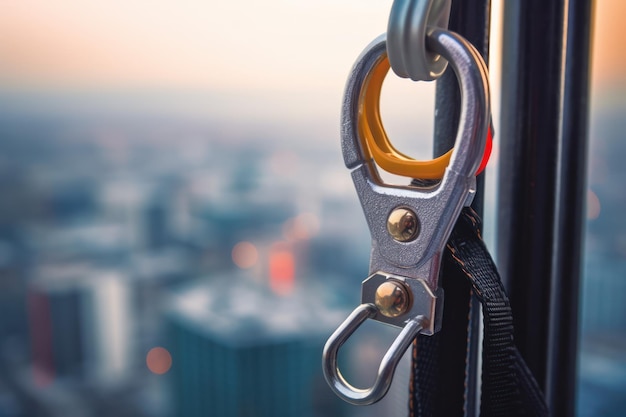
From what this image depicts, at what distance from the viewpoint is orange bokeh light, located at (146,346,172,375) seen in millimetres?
2914

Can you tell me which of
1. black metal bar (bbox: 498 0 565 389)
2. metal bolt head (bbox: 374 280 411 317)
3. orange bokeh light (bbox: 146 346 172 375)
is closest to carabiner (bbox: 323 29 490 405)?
metal bolt head (bbox: 374 280 411 317)

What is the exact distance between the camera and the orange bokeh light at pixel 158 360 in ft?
9.56

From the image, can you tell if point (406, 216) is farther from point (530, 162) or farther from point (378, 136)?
point (530, 162)

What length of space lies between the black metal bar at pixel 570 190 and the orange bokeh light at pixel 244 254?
89.2 inches

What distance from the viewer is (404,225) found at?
1.19 ft

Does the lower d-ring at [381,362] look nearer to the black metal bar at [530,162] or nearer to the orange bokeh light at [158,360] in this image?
the black metal bar at [530,162]

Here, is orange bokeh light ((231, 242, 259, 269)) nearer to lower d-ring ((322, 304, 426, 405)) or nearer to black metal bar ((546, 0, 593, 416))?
black metal bar ((546, 0, 593, 416))

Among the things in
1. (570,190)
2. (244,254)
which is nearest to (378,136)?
(570,190)

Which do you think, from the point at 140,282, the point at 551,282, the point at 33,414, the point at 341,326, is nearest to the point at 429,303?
the point at 341,326

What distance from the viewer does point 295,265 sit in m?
2.62

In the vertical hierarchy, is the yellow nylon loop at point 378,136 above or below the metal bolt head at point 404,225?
above

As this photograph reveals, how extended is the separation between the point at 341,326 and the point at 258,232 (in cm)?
254

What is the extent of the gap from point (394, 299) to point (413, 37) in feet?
0.51

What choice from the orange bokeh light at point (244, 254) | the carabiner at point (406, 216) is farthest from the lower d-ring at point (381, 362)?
the orange bokeh light at point (244, 254)
